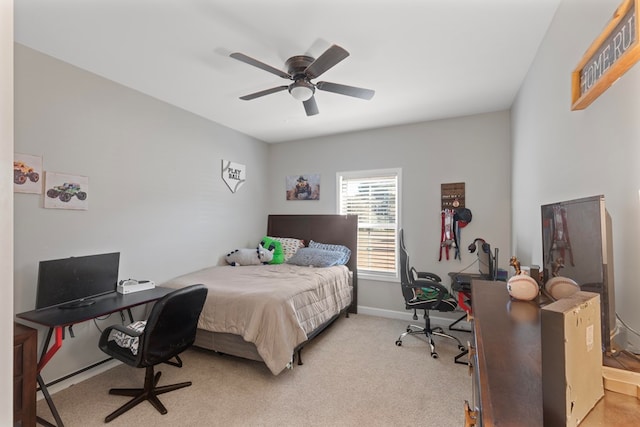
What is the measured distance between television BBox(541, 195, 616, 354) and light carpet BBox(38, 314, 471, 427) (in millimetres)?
1485

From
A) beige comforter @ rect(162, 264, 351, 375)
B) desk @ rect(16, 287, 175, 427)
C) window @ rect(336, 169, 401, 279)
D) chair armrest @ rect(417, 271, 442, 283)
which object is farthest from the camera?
window @ rect(336, 169, 401, 279)

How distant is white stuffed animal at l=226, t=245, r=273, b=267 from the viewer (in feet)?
12.8

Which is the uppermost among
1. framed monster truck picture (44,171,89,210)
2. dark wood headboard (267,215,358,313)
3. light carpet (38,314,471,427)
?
framed monster truck picture (44,171,89,210)

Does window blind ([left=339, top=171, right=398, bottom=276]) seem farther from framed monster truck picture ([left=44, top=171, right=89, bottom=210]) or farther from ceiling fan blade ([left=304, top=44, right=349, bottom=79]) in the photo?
framed monster truck picture ([left=44, top=171, right=89, bottom=210])

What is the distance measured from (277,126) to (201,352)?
293 centimetres

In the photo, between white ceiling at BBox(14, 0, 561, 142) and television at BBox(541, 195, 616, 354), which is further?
white ceiling at BBox(14, 0, 561, 142)

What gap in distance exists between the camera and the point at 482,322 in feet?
3.32

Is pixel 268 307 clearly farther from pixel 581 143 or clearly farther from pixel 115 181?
pixel 581 143

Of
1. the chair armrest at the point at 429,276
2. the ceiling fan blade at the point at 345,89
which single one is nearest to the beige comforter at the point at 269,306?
the chair armrest at the point at 429,276

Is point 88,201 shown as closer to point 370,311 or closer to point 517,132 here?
point 370,311

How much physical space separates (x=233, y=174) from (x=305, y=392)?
2.95 m

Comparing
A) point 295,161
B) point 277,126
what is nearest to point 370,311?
point 295,161

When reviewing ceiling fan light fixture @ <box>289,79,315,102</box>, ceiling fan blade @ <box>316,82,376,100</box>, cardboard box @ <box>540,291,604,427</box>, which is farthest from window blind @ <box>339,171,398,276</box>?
cardboard box @ <box>540,291,604,427</box>

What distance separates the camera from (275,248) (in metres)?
4.23
